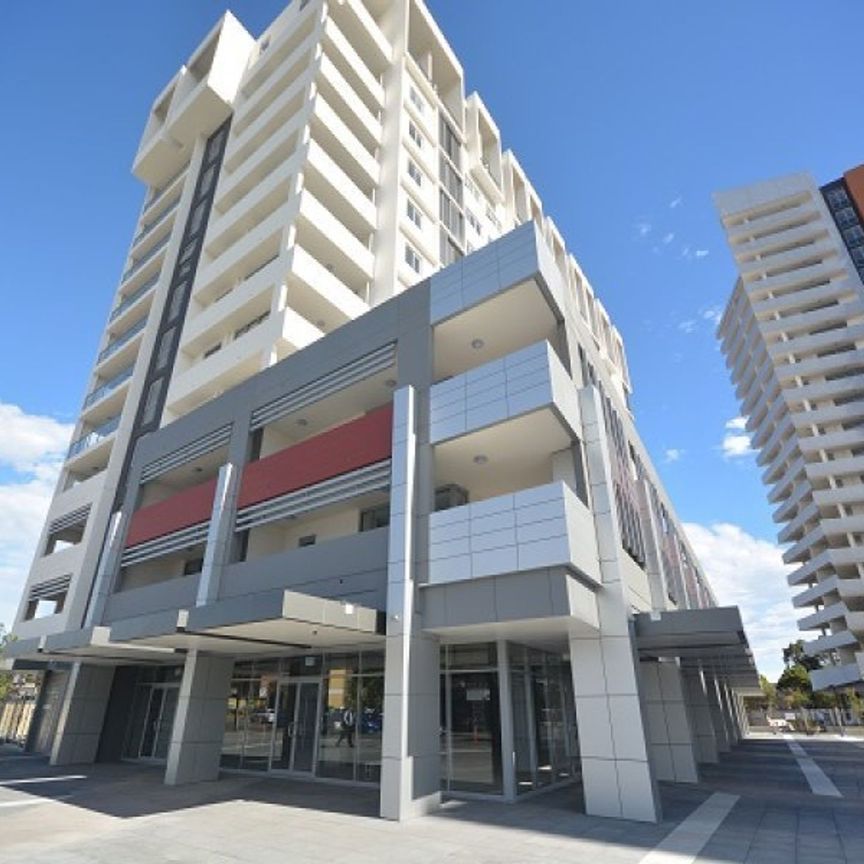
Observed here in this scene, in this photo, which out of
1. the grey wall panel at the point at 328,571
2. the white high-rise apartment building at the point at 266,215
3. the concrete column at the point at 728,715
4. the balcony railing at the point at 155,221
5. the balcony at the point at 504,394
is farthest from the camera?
the balcony railing at the point at 155,221

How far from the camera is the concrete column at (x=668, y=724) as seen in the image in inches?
644

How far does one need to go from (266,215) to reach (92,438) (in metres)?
16.0

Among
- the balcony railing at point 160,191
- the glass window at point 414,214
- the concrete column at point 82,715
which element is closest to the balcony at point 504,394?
the concrete column at point 82,715

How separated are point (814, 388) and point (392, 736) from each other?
72.2 m

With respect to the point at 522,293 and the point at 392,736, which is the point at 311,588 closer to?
the point at 392,736

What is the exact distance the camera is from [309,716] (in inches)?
661

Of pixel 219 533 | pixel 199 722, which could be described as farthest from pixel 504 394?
pixel 199 722

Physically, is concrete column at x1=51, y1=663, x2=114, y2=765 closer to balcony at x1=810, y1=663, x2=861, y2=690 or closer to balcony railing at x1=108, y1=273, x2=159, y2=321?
balcony railing at x1=108, y1=273, x2=159, y2=321

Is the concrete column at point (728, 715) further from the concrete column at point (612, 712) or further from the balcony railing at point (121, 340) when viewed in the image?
the balcony railing at point (121, 340)

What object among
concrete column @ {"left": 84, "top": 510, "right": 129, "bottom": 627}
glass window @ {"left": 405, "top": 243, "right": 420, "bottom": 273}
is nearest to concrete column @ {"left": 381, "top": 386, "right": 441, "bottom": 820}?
concrete column @ {"left": 84, "top": 510, "right": 129, "bottom": 627}

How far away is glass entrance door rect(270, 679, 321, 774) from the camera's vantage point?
16.7 meters

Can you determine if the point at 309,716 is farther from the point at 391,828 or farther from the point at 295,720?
the point at 391,828

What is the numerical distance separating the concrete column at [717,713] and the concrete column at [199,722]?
69.7 feet

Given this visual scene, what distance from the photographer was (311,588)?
15227 mm
